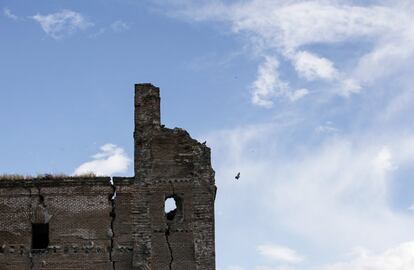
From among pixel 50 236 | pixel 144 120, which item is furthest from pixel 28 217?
pixel 144 120

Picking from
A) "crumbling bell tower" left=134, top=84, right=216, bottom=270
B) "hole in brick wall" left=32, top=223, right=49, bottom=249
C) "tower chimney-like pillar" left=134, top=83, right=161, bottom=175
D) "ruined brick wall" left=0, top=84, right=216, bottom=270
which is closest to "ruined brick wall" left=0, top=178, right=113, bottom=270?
"ruined brick wall" left=0, top=84, right=216, bottom=270

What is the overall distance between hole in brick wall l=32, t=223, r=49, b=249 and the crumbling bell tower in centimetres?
280

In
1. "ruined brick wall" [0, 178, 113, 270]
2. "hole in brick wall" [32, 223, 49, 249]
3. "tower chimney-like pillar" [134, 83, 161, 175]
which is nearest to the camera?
"ruined brick wall" [0, 178, 113, 270]

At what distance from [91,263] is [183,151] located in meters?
4.32

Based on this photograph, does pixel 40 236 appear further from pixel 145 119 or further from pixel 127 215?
pixel 145 119

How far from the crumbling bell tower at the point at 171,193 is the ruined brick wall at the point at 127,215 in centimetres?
3

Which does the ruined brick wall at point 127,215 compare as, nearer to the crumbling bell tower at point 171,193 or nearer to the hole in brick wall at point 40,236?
the crumbling bell tower at point 171,193

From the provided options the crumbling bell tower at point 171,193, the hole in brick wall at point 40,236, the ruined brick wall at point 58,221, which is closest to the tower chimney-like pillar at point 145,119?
the crumbling bell tower at point 171,193

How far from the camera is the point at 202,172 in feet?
74.6

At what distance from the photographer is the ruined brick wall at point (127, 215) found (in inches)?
866

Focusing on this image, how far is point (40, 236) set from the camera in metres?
22.6

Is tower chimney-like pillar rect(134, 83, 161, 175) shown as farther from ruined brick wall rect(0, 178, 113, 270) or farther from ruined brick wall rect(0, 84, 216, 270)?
ruined brick wall rect(0, 178, 113, 270)

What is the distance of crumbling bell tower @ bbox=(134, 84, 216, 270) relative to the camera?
2202 centimetres

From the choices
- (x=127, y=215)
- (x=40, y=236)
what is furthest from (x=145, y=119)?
(x=40, y=236)
